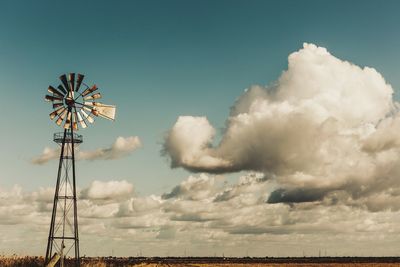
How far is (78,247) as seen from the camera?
132 ft

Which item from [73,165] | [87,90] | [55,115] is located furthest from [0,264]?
[87,90]

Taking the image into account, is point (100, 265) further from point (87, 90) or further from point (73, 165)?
point (87, 90)

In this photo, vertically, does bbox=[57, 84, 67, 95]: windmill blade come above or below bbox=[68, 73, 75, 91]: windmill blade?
below

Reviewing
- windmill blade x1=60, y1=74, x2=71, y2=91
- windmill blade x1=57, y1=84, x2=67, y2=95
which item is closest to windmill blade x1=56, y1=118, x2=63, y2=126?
windmill blade x1=57, y1=84, x2=67, y2=95

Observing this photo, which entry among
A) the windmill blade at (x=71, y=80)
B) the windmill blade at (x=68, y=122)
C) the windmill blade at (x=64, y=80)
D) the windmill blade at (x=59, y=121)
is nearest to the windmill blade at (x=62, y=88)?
the windmill blade at (x=64, y=80)

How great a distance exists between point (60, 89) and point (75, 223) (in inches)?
449

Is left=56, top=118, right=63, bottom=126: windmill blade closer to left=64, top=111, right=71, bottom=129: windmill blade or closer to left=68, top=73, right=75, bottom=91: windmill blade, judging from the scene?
left=64, top=111, right=71, bottom=129: windmill blade

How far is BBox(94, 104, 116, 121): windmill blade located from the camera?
41656 mm

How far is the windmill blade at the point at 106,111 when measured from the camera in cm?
4166

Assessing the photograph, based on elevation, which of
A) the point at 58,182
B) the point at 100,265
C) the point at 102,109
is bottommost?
the point at 100,265

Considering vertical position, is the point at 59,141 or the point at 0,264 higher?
the point at 59,141

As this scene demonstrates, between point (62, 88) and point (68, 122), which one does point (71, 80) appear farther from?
point (68, 122)

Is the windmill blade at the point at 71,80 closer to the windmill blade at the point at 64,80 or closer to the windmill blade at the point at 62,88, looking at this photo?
the windmill blade at the point at 64,80

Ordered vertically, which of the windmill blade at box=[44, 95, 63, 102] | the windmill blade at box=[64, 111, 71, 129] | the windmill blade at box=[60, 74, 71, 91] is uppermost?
the windmill blade at box=[60, 74, 71, 91]
